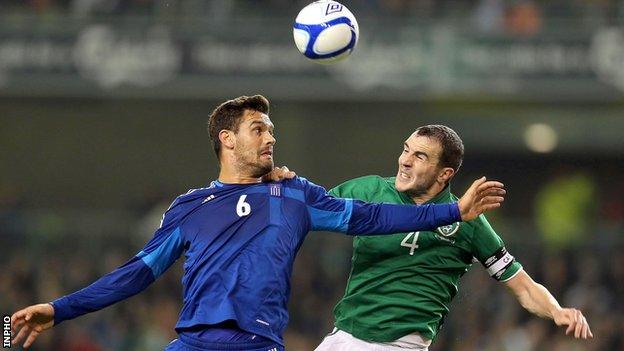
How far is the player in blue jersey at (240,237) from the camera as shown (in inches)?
233

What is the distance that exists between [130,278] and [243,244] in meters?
0.62

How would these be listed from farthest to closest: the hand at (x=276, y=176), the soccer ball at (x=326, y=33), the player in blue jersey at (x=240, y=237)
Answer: the soccer ball at (x=326, y=33) < the hand at (x=276, y=176) < the player in blue jersey at (x=240, y=237)

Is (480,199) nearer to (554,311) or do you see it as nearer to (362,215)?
(362,215)

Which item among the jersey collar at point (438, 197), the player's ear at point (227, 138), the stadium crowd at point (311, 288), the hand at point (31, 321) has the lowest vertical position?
the stadium crowd at point (311, 288)

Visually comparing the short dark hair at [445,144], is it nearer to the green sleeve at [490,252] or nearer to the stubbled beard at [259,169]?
the green sleeve at [490,252]

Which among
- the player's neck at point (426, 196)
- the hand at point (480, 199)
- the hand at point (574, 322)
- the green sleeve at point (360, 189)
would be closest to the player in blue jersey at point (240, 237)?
the hand at point (480, 199)

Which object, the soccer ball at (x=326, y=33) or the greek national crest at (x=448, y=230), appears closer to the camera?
the greek national crest at (x=448, y=230)

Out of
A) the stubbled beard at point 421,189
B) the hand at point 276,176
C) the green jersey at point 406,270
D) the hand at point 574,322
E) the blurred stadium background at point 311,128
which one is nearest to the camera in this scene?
the hand at point 276,176

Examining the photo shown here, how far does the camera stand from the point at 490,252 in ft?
22.6

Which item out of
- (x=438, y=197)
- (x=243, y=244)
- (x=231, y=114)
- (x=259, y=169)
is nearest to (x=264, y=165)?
(x=259, y=169)

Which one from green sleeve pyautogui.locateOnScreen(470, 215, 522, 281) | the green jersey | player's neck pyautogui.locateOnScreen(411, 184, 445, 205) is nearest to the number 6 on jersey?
the green jersey

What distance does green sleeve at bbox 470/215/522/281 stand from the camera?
6875mm

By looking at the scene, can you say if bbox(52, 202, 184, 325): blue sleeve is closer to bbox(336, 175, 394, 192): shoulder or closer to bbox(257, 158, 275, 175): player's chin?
bbox(257, 158, 275, 175): player's chin

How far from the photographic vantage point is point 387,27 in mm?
17344
